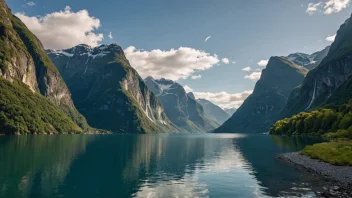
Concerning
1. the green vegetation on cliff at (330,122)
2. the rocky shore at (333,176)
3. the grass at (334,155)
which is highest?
the green vegetation on cliff at (330,122)

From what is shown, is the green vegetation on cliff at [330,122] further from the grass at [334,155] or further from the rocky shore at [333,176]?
the rocky shore at [333,176]

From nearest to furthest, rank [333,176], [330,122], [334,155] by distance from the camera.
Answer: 1. [333,176]
2. [334,155]
3. [330,122]

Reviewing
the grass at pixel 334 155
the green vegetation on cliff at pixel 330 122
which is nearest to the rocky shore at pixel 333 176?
the grass at pixel 334 155

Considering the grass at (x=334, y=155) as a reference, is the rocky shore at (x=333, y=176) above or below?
below

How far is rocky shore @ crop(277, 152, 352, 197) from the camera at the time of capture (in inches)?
1622

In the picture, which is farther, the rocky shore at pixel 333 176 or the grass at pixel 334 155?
the grass at pixel 334 155

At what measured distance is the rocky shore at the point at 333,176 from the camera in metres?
41.2

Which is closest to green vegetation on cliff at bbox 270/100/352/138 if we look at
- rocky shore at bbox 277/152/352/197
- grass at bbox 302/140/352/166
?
grass at bbox 302/140/352/166

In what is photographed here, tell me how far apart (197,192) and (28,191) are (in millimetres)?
25374

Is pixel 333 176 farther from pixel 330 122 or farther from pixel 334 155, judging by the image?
pixel 330 122

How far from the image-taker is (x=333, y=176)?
5212 cm

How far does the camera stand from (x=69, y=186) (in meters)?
46.9

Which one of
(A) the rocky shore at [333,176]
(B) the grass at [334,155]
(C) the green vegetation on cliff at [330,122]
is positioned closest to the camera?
(A) the rocky shore at [333,176]

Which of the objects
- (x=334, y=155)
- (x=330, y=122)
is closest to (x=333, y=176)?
(x=334, y=155)
